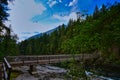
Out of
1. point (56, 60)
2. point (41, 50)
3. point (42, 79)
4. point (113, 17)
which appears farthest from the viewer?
point (41, 50)

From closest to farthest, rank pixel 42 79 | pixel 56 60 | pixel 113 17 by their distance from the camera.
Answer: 1. pixel 113 17
2. pixel 42 79
3. pixel 56 60

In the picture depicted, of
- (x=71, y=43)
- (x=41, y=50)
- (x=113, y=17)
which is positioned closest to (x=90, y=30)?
(x=71, y=43)

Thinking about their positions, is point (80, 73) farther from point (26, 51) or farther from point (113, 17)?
point (26, 51)

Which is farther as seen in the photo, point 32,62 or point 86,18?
point 32,62

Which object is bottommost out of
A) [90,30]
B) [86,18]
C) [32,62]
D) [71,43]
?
[32,62]

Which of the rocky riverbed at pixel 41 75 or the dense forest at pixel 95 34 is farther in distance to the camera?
the rocky riverbed at pixel 41 75

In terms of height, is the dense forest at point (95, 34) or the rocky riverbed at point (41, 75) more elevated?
the dense forest at point (95, 34)

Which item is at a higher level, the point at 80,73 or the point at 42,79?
the point at 80,73

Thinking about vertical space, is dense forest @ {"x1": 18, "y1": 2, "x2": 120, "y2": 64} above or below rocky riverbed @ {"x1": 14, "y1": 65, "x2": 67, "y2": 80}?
above

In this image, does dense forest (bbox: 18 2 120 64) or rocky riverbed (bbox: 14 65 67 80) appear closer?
dense forest (bbox: 18 2 120 64)

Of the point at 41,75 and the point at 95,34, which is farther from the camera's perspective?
the point at 41,75

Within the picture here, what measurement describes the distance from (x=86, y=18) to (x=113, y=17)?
260 inches

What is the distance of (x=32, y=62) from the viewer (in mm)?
23484

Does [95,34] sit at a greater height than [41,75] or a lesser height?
greater
